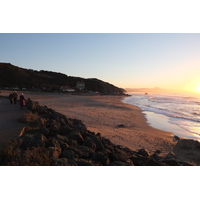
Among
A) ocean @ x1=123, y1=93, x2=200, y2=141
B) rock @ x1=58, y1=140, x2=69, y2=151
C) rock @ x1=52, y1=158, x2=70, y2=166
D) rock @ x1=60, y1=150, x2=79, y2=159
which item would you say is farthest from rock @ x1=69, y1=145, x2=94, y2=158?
ocean @ x1=123, y1=93, x2=200, y2=141

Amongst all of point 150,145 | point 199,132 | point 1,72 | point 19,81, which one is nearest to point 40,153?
point 150,145

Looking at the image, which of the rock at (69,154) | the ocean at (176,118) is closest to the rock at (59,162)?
the rock at (69,154)

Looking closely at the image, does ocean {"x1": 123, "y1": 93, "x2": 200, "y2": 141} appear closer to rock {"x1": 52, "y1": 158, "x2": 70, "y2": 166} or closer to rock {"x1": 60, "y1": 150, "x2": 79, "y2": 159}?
rock {"x1": 60, "y1": 150, "x2": 79, "y2": 159}

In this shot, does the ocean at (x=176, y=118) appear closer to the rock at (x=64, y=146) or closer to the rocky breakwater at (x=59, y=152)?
the rocky breakwater at (x=59, y=152)

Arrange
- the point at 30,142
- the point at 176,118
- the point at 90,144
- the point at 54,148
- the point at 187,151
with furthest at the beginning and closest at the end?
the point at 176,118 → the point at 187,151 → the point at 90,144 → the point at 30,142 → the point at 54,148

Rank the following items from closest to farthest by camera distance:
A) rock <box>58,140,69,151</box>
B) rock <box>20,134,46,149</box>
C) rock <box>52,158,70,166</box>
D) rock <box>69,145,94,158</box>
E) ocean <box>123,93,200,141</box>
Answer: rock <box>52,158,70,166</box> < rock <box>20,134,46,149</box> < rock <box>69,145,94,158</box> < rock <box>58,140,69,151</box> < ocean <box>123,93,200,141</box>

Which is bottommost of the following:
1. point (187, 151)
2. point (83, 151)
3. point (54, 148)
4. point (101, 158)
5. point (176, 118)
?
point (187, 151)

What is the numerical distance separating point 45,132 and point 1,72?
86765mm

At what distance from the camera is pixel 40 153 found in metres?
3.97

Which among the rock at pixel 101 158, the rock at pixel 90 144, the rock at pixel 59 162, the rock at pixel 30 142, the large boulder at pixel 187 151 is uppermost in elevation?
the rock at pixel 30 142

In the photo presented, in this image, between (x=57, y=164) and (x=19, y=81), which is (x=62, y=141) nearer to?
(x=57, y=164)

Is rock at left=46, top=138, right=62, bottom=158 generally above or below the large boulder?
above

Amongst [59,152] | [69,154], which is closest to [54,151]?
[59,152]

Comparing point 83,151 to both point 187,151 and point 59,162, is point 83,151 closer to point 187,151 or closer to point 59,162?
point 59,162
